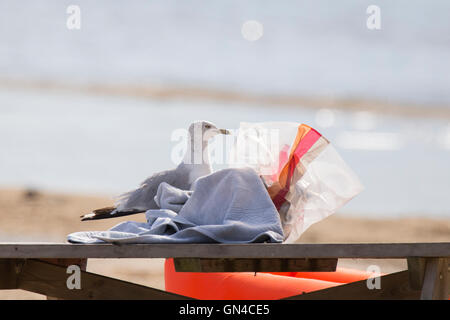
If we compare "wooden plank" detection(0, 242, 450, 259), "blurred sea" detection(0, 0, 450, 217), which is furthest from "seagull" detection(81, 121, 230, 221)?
"blurred sea" detection(0, 0, 450, 217)

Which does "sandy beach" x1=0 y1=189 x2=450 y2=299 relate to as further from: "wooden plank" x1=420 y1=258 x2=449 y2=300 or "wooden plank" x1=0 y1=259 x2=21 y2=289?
"wooden plank" x1=420 y1=258 x2=449 y2=300

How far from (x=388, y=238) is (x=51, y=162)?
15.6 feet

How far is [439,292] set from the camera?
2.19 meters

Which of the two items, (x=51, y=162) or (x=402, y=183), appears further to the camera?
(x=51, y=162)

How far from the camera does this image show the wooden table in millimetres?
2084

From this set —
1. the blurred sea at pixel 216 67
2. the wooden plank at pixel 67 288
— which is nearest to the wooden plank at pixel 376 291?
the wooden plank at pixel 67 288

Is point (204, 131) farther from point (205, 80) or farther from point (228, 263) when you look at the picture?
point (205, 80)

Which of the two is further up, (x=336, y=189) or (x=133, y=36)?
(x=133, y=36)

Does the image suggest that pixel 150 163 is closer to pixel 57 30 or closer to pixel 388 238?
pixel 388 238

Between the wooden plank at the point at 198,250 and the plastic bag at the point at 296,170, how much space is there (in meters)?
0.35

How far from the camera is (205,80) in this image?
1412 cm

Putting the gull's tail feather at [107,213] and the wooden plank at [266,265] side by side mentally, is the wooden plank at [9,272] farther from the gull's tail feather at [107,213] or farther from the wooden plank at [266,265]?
the wooden plank at [266,265]

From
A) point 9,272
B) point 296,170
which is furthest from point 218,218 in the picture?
point 9,272

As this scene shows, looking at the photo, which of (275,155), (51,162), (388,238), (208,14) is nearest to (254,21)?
(208,14)
